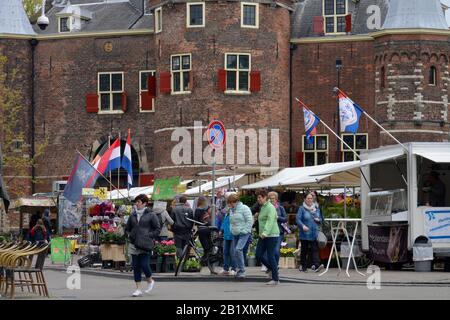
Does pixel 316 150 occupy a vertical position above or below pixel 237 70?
below

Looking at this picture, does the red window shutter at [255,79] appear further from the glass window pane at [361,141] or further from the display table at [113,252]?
the display table at [113,252]

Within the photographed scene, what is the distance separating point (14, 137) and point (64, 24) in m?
5.87

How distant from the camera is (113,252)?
3406 cm

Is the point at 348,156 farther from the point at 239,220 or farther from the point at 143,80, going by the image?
the point at 239,220

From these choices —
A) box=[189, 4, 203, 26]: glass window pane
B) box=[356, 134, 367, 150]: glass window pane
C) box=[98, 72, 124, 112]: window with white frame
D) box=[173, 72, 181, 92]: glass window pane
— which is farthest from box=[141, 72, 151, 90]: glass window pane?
box=[356, 134, 367, 150]: glass window pane

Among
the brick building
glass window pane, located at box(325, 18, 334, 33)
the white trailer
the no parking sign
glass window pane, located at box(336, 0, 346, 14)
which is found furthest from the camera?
glass window pane, located at box(336, 0, 346, 14)

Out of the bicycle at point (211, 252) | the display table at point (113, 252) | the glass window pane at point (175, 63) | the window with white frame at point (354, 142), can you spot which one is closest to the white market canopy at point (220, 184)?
the display table at point (113, 252)

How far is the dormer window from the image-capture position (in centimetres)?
6725

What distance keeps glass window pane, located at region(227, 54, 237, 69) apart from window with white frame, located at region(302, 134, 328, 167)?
16.2ft

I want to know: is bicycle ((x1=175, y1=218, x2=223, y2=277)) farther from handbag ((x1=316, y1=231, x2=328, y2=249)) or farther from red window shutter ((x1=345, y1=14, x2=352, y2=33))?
red window shutter ((x1=345, y1=14, x2=352, y2=33))

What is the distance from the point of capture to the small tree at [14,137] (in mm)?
65375

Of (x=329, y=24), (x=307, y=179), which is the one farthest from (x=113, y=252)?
(x=329, y=24)

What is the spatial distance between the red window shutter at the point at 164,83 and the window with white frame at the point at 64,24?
→ 7731mm
